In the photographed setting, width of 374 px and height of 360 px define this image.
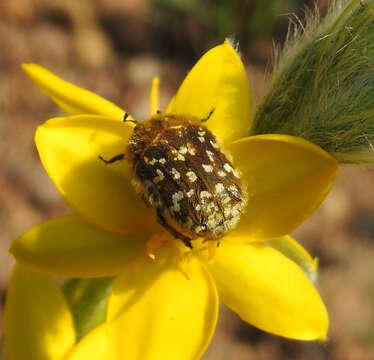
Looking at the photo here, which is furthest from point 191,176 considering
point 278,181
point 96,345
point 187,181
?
point 96,345

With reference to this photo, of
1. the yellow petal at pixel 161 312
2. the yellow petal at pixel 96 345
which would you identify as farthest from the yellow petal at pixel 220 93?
the yellow petal at pixel 96 345

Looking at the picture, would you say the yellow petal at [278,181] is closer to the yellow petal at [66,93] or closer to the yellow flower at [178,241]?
the yellow flower at [178,241]

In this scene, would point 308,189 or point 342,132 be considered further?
point 308,189

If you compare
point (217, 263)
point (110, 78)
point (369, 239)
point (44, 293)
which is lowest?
point (369, 239)

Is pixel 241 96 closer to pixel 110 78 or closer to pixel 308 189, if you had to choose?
pixel 308 189

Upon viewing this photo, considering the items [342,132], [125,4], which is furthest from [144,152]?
[125,4]
